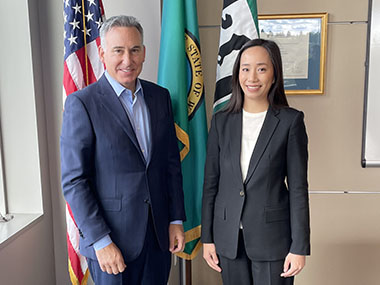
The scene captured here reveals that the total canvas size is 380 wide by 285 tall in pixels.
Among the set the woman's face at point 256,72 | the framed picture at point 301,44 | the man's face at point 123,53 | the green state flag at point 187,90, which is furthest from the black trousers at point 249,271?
the framed picture at point 301,44

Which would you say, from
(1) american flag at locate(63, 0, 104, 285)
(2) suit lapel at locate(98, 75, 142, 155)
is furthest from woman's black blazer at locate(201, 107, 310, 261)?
(1) american flag at locate(63, 0, 104, 285)

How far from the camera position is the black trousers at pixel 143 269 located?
1288 mm

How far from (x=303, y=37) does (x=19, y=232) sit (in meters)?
1.97

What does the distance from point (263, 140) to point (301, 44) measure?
1084 mm

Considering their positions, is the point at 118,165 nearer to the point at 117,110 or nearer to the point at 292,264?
the point at 117,110

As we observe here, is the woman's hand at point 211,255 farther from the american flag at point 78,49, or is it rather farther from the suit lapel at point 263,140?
the american flag at point 78,49

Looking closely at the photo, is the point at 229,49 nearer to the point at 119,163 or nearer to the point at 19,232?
the point at 119,163

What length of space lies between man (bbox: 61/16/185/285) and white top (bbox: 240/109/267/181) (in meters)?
0.32

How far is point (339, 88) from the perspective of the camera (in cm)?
213

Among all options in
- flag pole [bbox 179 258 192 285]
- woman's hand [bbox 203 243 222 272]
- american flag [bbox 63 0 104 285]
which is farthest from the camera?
flag pole [bbox 179 258 192 285]

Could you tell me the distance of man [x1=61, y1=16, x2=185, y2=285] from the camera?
1.19m

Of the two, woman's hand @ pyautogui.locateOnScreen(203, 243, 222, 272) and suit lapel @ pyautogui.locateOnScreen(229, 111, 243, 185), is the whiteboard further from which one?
woman's hand @ pyautogui.locateOnScreen(203, 243, 222, 272)

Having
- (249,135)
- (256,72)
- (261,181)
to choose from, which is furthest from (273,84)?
(261,181)

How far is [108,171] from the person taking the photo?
1239mm
